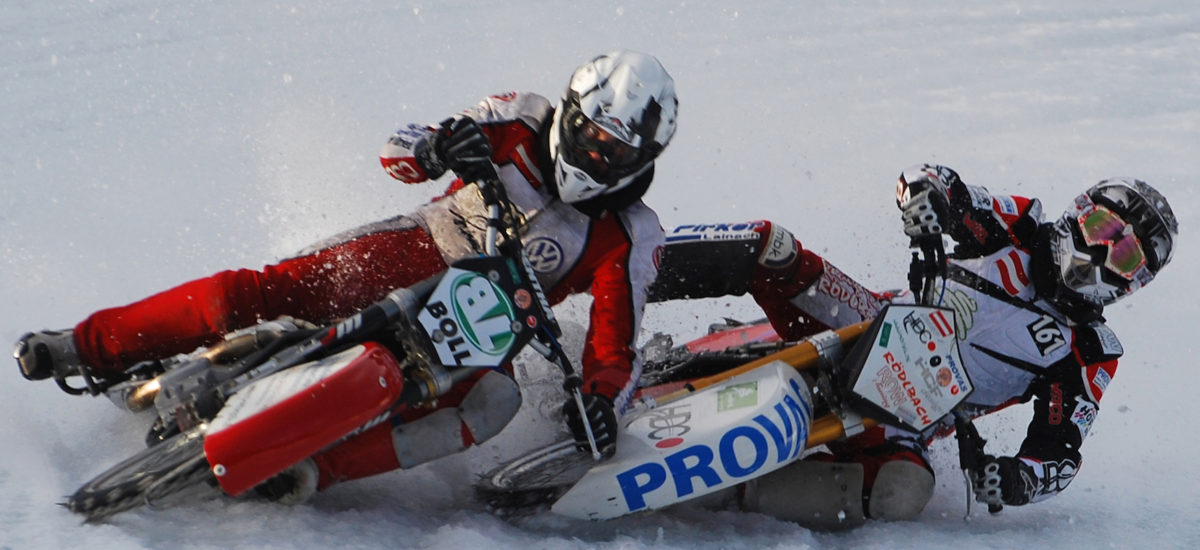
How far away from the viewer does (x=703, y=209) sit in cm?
762

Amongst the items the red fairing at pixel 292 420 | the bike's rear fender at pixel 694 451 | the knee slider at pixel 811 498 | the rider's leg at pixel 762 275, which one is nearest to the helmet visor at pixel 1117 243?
the rider's leg at pixel 762 275

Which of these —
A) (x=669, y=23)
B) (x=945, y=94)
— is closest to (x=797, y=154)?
(x=945, y=94)

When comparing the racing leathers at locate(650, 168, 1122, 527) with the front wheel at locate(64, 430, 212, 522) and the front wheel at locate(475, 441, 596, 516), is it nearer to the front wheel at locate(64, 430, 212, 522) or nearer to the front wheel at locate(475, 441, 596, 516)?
the front wheel at locate(475, 441, 596, 516)

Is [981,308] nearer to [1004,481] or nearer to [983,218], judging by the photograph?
[983,218]

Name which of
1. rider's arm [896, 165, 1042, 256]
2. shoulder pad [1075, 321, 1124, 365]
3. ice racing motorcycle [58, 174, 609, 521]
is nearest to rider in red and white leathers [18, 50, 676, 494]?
ice racing motorcycle [58, 174, 609, 521]

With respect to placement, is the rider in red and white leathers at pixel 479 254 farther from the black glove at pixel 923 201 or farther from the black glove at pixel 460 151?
the black glove at pixel 923 201

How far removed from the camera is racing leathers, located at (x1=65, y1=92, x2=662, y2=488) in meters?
3.77

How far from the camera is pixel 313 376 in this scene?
3408 mm

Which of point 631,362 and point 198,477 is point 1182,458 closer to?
point 631,362

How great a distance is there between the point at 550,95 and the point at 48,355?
5902 mm

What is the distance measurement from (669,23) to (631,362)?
7.77m

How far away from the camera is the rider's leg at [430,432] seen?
147 inches

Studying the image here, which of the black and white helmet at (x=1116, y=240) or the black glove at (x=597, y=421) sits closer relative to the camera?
the black glove at (x=597, y=421)

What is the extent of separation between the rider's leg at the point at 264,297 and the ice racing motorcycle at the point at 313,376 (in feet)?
0.37
